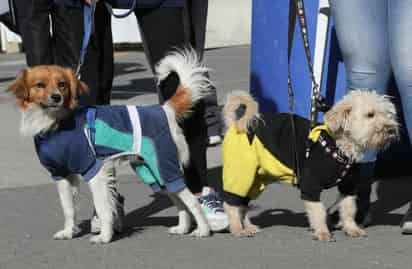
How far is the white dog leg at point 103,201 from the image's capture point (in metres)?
4.70

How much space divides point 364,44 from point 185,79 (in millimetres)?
1035

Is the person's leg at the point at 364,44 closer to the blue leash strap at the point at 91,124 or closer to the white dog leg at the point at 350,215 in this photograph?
the white dog leg at the point at 350,215

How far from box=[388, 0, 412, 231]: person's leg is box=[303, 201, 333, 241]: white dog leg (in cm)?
45

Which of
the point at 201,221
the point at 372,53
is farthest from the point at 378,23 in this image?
the point at 201,221

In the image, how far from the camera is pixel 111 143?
4641mm

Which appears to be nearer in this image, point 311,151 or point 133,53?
point 311,151

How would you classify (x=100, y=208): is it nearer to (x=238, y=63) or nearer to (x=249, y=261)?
(x=249, y=261)

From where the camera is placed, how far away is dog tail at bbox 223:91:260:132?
185 inches

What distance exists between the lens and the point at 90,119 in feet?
15.2

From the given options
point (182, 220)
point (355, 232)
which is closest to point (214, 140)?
point (182, 220)

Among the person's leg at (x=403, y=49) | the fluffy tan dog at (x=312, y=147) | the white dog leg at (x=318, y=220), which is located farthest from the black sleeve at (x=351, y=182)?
the person's leg at (x=403, y=49)

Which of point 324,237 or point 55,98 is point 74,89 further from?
point 324,237

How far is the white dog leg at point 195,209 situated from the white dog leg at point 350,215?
2.53 ft

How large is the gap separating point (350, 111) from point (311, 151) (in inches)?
12.1
